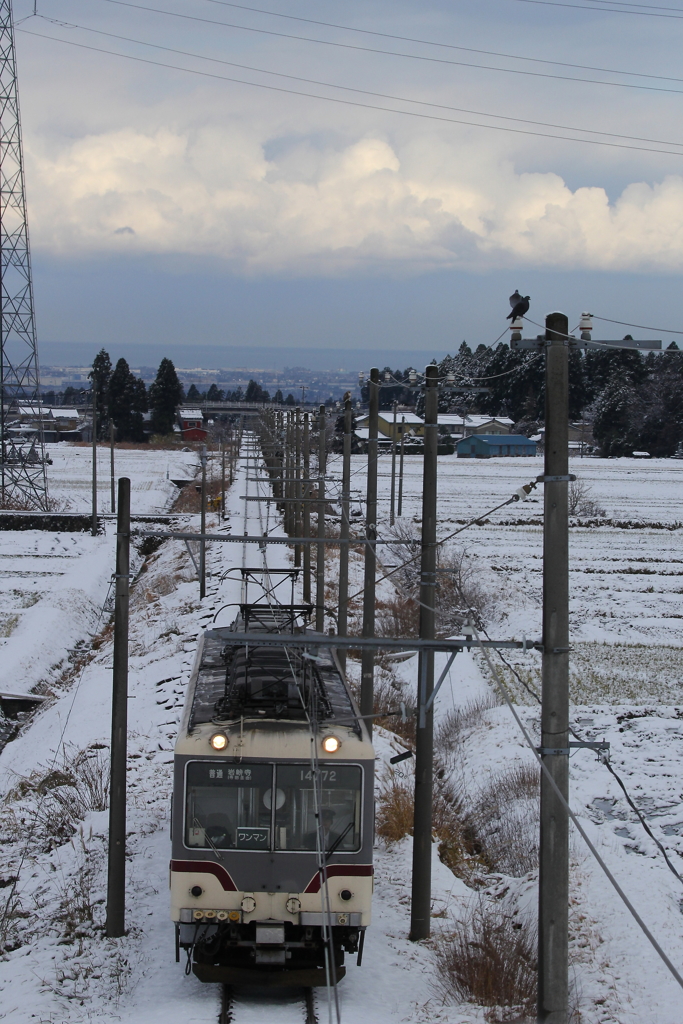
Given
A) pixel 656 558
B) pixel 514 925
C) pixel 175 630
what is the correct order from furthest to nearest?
1. pixel 656 558
2. pixel 175 630
3. pixel 514 925

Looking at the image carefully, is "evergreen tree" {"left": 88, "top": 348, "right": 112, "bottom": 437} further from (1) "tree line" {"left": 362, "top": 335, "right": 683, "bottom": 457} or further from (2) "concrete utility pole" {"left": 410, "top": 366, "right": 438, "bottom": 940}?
(2) "concrete utility pole" {"left": 410, "top": 366, "right": 438, "bottom": 940}

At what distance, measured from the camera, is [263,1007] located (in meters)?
8.80

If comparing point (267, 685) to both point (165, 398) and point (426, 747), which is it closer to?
point (426, 747)

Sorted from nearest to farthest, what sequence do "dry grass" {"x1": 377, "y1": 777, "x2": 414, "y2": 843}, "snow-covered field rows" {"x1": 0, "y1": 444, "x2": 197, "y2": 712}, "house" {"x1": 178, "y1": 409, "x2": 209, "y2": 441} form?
"dry grass" {"x1": 377, "y1": 777, "x2": 414, "y2": 843} < "snow-covered field rows" {"x1": 0, "y1": 444, "x2": 197, "y2": 712} < "house" {"x1": 178, "y1": 409, "x2": 209, "y2": 441}

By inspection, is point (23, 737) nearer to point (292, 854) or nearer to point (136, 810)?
point (136, 810)

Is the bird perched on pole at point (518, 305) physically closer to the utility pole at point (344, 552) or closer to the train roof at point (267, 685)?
the train roof at point (267, 685)

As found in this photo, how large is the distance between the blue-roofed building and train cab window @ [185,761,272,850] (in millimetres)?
86081

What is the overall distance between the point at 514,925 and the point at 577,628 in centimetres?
1619

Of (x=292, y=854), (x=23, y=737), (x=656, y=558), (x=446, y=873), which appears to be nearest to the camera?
(x=292, y=854)

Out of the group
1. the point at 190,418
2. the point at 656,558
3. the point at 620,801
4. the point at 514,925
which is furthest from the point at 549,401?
the point at 190,418

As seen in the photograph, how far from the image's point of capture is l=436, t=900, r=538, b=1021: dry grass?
9.27 m

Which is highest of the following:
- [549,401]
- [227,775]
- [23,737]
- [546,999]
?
[549,401]

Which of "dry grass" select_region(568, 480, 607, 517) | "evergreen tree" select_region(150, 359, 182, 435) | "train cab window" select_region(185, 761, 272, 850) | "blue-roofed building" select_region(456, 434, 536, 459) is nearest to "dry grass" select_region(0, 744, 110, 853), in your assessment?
"train cab window" select_region(185, 761, 272, 850)

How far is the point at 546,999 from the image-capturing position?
275 inches
